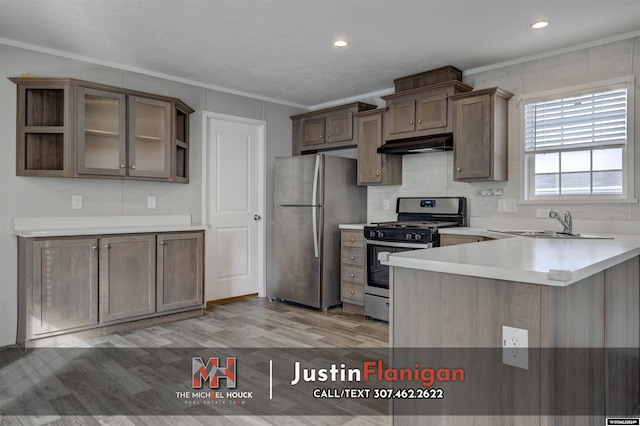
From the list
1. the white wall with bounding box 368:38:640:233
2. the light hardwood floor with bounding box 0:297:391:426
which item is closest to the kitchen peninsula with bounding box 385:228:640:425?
the light hardwood floor with bounding box 0:297:391:426

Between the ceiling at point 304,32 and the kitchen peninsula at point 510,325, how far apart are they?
1916mm

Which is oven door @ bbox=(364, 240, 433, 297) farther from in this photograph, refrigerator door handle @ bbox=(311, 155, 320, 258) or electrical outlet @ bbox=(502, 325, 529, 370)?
electrical outlet @ bbox=(502, 325, 529, 370)

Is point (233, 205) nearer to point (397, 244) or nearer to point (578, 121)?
point (397, 244)

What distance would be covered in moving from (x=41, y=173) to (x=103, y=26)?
50.5 inches

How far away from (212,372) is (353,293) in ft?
6.40

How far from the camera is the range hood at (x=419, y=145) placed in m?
3.94

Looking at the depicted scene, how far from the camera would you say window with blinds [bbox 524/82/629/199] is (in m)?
3.34

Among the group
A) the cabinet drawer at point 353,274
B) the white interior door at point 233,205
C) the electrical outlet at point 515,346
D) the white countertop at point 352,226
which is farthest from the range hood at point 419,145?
the electrical outlet at point 515,346

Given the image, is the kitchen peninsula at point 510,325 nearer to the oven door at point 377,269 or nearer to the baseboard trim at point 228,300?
the oven door at point 377,269

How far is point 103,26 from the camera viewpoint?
3176 millimetres

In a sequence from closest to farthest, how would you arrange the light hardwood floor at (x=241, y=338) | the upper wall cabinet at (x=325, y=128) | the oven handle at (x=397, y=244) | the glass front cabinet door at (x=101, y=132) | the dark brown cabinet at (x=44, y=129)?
1. the light hardwood floor at (x=241, y=338)
2. the dark brown cabinet at (x=44, y=129)
3. the glass front cabinet door at (x=101, y=132)
4. the oven handle at (x=397, y=244)
5. the upper wall cabinet at (x=325, y=128)

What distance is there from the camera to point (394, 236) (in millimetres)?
4039

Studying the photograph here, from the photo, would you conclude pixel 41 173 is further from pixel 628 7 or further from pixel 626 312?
pixel 628 7

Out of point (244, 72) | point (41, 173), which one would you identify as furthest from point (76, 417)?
point (244, 72)
